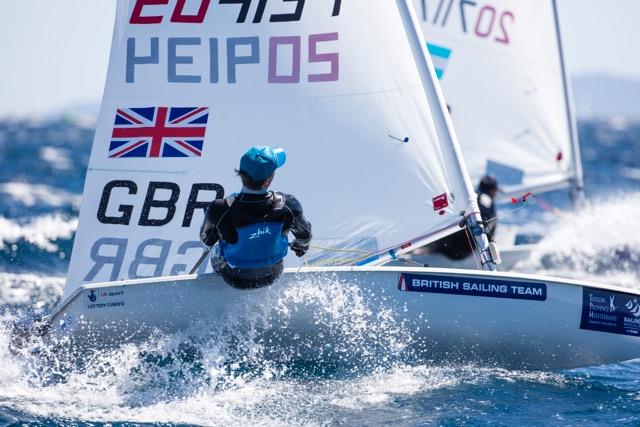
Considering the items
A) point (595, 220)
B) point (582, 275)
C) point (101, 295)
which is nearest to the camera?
point (101, 295)

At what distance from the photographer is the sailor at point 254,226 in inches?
177

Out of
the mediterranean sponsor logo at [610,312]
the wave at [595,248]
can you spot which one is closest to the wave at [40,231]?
the wave at [595,248]

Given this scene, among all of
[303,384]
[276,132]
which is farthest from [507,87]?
[303,384]

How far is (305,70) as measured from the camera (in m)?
5.45

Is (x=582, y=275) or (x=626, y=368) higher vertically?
(x=582, y=275)

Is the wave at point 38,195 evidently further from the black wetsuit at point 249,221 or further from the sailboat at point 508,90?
the black wetsuit at point 249,221

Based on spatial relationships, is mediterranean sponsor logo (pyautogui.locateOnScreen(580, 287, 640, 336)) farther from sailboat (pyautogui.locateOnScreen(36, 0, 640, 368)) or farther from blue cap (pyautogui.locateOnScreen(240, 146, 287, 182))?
blue cap (pyautogui.locateOnScreen(240, 146, 287, 182))

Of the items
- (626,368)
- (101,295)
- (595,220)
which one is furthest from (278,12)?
(595,220)

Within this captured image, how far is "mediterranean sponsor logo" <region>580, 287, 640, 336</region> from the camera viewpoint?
4.86m

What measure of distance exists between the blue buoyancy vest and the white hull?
0.59 ft

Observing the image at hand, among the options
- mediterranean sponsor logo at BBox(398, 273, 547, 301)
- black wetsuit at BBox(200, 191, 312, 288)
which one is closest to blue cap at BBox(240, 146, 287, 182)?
black wetsuit at BBox(200, 191, 312, 288)

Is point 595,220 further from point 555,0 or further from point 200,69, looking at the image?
point 200,69

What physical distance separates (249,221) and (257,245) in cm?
15

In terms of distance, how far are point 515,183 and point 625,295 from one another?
485 centimetres
